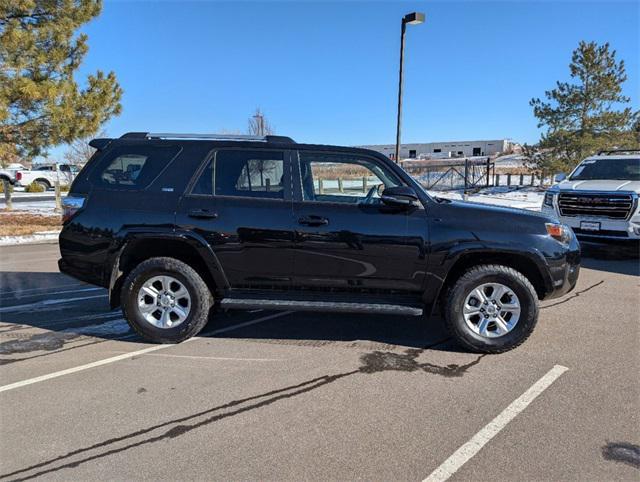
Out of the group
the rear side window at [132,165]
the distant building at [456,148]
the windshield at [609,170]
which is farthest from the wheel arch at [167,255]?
the distant building at [456,148]

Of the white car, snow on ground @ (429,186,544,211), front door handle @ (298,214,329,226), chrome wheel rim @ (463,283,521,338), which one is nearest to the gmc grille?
the white car

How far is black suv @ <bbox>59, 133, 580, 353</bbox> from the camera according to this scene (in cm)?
423

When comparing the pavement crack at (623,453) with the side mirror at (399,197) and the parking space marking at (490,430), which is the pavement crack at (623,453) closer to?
the parking space marking at (490,430)

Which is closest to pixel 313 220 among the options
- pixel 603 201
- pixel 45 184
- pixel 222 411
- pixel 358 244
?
pixel 358 244

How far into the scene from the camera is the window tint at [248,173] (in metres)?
4.43

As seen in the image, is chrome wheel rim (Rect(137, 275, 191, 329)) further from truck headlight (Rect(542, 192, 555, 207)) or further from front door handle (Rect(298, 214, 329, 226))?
truck headlight (Rect(542, 192, 555, 207))

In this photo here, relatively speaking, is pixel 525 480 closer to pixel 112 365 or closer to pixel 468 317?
pixel 468 317

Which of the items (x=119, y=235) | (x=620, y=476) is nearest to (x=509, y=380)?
(x=620, y=476)

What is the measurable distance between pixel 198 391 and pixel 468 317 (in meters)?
2.43

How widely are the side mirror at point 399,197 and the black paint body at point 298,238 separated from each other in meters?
0.08

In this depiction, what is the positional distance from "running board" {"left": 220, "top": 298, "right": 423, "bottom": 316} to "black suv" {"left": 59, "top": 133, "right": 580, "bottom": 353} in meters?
0.01

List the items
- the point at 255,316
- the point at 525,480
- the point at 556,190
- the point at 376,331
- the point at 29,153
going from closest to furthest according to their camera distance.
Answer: the point at 525,480 → the point at 376,331 → the point at 255,316 → the point at 556,190 → the point at 29,153

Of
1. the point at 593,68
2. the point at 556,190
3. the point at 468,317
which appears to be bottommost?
the point at 468,317

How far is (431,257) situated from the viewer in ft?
13.9
